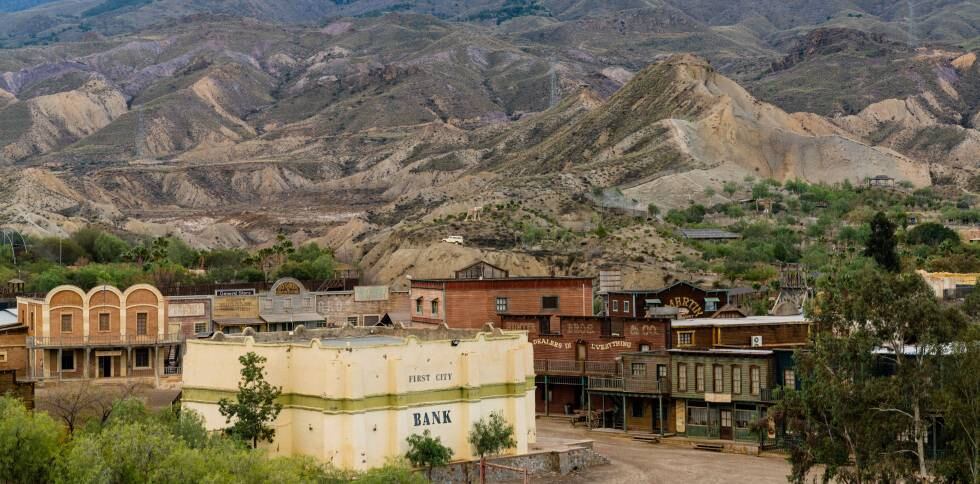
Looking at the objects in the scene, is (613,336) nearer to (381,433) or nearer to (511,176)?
(381,433)

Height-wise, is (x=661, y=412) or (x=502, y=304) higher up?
(x=502, y=304)

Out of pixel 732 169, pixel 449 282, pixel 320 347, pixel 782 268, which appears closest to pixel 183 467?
pixel 320 347

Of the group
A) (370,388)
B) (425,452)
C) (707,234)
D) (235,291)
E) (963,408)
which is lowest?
(425,452)

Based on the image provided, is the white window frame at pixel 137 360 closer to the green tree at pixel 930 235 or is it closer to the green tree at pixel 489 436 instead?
the green tree at pixel 489 436

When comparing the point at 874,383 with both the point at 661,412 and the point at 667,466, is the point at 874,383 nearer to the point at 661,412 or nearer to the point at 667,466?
the point at 667,466

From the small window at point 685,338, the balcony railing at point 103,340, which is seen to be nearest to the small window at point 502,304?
the small window at point 685,338

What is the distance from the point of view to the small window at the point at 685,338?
2852 inches

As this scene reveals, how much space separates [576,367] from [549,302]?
372 inches

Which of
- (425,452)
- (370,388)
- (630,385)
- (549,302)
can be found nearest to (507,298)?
(549,302)

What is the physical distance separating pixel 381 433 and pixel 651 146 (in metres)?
129

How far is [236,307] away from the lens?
86438 millimetres

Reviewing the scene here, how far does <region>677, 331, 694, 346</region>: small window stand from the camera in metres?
72.4

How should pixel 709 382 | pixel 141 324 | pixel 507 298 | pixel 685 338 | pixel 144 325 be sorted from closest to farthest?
pixel 709 382
pixel 685 338
pixel 141 324
pixel 144 325
pixel 507 298

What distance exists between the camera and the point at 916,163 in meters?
192
